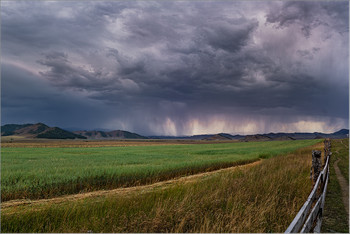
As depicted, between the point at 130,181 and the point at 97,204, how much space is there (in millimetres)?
7350

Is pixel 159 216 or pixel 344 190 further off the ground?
pixel 159 216

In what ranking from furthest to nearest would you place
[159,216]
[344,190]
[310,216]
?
[344,190], [159,216], [310,216]

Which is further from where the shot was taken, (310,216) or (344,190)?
(344,190)

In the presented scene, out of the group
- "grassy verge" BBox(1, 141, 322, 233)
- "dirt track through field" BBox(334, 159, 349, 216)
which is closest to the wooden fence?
"grassy verge" BBox(1, 141, 322, 233)

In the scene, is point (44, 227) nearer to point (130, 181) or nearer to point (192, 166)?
point (130, 181)

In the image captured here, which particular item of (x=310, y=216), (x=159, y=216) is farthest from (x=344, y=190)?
(x=159, y=216)

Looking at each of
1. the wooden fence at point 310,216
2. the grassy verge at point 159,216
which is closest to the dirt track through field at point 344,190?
the wooden fence at point 310,216

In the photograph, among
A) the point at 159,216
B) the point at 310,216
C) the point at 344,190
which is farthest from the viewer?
the point at 344,190

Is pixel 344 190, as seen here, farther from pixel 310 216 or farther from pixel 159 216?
pixel 159 216

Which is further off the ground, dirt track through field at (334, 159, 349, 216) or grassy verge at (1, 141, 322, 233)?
grassy verge at (1, 141, 322, 233)

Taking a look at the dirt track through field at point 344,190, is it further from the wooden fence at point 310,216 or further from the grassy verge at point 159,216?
the grassy verge at point 159,216

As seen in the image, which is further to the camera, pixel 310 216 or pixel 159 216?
pixel 159 216

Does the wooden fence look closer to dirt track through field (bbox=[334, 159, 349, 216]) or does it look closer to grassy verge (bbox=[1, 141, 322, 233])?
grassy verge (bbox=[1, 141, 322, 233])

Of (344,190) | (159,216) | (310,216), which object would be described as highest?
(310,216)
